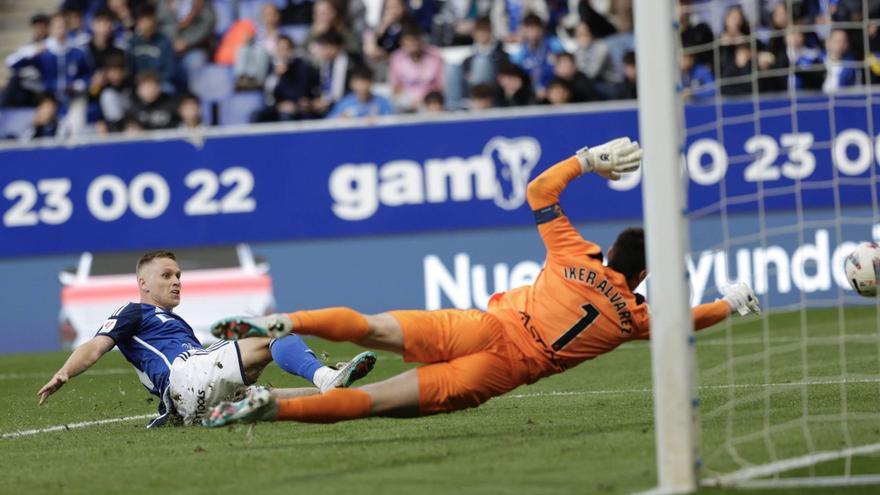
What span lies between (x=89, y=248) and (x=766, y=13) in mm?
8134

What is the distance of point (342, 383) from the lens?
27.7 ft

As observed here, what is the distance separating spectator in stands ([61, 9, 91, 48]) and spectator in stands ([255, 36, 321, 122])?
9.40 ft

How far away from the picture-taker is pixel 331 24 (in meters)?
19.2

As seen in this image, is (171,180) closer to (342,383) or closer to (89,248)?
(89,248)

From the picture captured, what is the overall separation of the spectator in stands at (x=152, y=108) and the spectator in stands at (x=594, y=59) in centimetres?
488

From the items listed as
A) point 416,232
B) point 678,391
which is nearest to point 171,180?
point 416,232

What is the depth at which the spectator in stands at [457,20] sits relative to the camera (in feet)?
64.2

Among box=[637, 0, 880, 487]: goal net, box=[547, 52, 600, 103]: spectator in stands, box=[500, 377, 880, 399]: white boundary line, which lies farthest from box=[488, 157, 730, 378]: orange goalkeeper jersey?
box=[547, 52, 600, 103]: spectator in stands

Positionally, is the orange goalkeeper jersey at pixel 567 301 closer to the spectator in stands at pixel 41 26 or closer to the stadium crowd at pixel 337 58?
the stadium crowd at pixel 337 58

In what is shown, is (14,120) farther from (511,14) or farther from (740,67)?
(740,67)

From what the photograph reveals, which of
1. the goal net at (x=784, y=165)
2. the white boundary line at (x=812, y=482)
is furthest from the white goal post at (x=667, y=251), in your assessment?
the goal net at (x=784, y=165)

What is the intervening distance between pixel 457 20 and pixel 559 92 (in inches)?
122

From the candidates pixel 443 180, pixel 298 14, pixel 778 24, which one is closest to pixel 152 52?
pixel 298 14

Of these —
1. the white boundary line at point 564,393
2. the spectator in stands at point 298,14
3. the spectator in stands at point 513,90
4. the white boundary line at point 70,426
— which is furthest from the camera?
the spectator in stands at point 298,14
